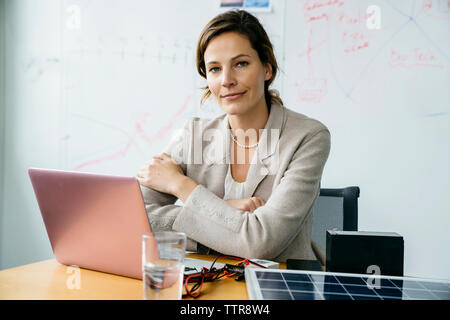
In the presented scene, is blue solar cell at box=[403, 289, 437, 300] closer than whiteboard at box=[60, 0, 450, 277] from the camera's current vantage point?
Yes

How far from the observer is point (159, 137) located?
232 centimetres

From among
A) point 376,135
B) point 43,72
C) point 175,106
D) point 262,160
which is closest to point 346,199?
point 262,160

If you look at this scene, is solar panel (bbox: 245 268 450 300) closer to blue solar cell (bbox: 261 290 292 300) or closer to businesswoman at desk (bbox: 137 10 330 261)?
blue solar cell (bbox: 261 290 292 300)

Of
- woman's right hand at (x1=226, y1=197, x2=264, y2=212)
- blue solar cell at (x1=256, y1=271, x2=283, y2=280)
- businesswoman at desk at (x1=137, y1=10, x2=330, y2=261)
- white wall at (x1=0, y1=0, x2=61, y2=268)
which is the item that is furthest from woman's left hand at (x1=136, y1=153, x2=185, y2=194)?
white wall at (x1=0, y1=0, x2=61, y2=268)

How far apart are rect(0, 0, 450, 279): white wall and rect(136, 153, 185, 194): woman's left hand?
1155 mm

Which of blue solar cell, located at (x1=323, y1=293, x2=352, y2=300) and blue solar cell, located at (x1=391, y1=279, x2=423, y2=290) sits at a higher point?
blue solar cell, located at (x1=323, y1=293, x2=352, y2=300)

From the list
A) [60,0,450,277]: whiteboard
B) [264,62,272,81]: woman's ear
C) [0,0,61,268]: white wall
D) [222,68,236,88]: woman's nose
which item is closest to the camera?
[222,68,236,88]: woman's nose

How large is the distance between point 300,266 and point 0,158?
2.40 metres

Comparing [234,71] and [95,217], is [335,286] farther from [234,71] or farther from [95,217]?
[234,71]

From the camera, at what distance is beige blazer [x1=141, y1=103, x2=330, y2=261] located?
949 millimetres

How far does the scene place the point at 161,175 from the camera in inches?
44.4

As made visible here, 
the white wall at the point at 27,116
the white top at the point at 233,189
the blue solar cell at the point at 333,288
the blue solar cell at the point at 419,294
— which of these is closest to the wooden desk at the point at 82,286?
the blue solar cell at the point at 333,288

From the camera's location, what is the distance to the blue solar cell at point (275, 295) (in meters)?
0.58

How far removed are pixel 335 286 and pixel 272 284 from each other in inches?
4.4
